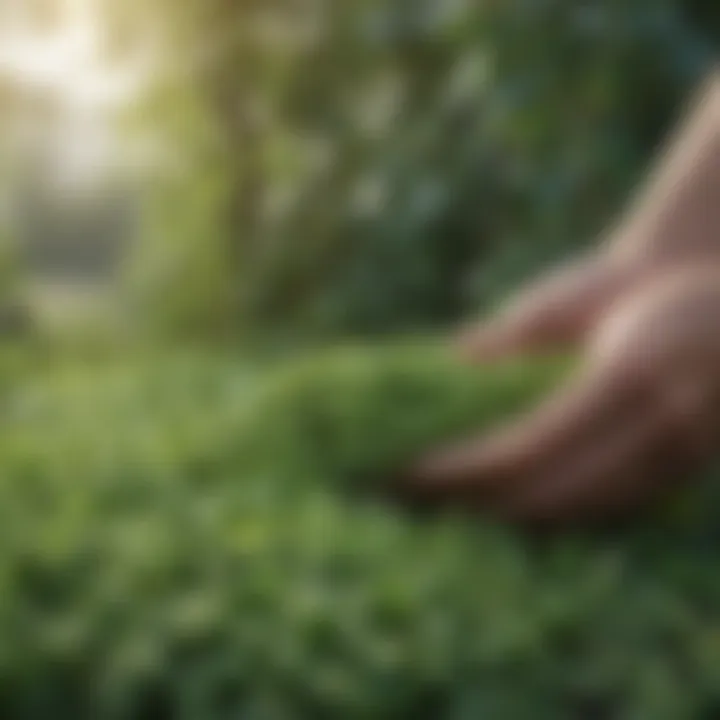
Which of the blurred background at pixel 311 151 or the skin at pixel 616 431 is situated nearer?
the skin at pixel 616 431

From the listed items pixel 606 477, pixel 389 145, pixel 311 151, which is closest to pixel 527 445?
pixel 606 477

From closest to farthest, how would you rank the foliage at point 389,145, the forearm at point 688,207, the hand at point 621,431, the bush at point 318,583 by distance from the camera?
the bush at point 318,583 < the hand at point 621,431 < the forearm at point 688,207 < the foliage at point 389,145

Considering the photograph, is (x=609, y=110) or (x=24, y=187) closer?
(x=609, y=110)

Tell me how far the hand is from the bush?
4cm

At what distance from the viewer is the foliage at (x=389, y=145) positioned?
1.91m

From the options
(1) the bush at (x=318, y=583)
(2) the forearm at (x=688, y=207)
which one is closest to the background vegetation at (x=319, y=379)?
(1) the bush at (x=318, y=583)

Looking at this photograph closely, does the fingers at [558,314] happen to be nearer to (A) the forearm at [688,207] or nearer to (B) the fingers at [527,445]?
(A) the forearm at [688,207]

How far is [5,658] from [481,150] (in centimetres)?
144

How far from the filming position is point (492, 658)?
0.88m

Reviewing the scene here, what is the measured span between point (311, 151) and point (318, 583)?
156 centimetres

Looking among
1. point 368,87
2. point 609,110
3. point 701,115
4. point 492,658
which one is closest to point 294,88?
point 368,87

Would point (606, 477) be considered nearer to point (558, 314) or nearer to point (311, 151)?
point (558, 314)

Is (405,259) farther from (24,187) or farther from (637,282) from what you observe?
(637,282)

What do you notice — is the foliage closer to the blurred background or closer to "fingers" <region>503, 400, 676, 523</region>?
the blurred background
